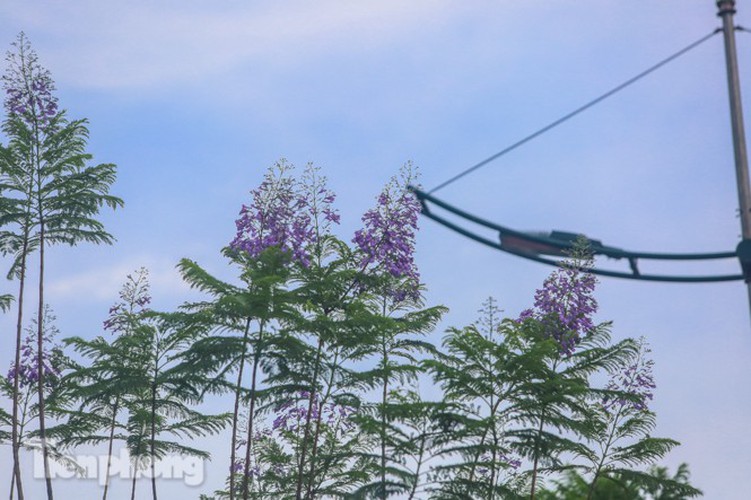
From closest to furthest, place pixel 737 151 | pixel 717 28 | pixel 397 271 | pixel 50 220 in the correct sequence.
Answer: pixel 737 151 → pixel 717 28 → pixel 397 271 → pixel 50 220

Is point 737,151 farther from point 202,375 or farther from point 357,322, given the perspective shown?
point 202,375

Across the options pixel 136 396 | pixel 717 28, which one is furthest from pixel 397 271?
pixel 717 28

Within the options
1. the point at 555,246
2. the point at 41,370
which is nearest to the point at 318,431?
the point at 41,370

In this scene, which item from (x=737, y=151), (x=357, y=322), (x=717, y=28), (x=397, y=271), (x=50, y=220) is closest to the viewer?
(x=737, y=151)

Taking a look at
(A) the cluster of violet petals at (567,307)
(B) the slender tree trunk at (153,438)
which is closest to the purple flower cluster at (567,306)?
(A) the cluster of violet petals at (567,307)

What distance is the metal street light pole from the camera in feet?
30.7

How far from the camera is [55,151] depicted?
23.6 meters

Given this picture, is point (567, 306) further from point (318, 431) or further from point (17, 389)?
point (17, 389)

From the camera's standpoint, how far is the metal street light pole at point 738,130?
9.35 m

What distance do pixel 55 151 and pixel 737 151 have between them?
57.5 ft

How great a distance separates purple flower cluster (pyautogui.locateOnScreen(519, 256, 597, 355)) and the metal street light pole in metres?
9.27

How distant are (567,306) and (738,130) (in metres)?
9.90

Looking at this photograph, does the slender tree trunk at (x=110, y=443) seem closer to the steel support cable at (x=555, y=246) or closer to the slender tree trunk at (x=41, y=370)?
the slender tree trunk at (x=41, y=370)

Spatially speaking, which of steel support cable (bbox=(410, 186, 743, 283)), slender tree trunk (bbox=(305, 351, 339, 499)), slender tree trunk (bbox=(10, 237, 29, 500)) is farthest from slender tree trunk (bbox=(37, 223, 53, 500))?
steel support cable (bbox=(410, 186, 743, 283))
